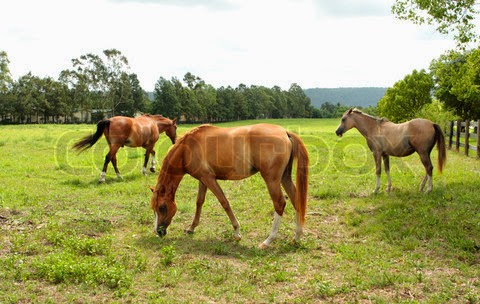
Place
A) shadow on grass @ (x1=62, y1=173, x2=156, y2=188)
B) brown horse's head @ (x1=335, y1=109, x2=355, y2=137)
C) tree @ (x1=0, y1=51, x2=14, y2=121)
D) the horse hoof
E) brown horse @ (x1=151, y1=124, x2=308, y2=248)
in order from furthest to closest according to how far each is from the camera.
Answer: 1. tree @ (x1=0, y1=51, x2=14, y2=121)
2. brown horse's head @ (x1=335, y1=109, x2=355, y2=137)
3. shadow on grass @ (x1=62, y1=173, x2=156, y2=188)
4. brown horse @ (x1=151, y1=124, x2=308, y2=248)
5. the horse hoof

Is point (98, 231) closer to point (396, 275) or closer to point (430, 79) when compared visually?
point (396, 275)

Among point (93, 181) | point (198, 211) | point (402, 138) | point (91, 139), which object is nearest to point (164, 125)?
point (91, 139)

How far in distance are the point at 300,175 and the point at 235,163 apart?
117 centimetres

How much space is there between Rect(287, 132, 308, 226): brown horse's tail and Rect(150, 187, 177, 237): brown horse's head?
2295mm

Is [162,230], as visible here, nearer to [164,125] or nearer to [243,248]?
[243,248]

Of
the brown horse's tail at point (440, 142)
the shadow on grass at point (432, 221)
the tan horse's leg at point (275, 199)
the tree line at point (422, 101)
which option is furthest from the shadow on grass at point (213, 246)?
the tree line at point (422, 101)

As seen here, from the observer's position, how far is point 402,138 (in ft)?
32.7

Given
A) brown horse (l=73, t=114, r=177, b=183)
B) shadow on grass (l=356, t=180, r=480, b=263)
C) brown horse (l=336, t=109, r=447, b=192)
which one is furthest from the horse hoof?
brown horse (l=73, t=114, r=177, b=183)

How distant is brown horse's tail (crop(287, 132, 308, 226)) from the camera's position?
21.1 ft

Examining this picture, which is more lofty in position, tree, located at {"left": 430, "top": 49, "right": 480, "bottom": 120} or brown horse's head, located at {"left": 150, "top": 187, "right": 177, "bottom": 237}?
tree, located at {"left": 430, "top": 49, "right": 480, "bottom": 120}

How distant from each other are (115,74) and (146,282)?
2780 inches

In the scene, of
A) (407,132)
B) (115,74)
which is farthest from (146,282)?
(115,74)

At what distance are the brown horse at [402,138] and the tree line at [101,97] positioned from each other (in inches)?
2572

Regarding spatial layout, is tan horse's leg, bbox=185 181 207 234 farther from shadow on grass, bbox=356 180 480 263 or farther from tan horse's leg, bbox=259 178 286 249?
shadow on grass, bbox=356 180 480 263
